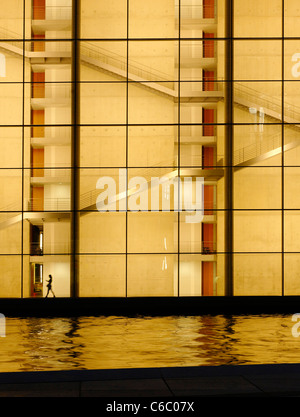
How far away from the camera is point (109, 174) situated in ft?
86.4

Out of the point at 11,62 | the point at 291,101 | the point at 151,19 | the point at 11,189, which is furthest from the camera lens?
the point at 151,19

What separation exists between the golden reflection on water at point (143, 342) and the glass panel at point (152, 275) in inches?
82.5

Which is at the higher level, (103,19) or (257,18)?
(257,18)

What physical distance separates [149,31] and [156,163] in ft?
18.0

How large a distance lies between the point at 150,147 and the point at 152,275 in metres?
5.21

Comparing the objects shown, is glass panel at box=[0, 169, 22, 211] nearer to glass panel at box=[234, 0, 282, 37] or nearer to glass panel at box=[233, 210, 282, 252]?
glass panel at box=[233, 210, 282, 252]

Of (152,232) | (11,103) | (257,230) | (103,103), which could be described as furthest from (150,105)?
(257,230)

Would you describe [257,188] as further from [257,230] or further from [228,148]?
[228,148]

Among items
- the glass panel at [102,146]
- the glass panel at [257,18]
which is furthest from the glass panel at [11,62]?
the glass panel at [257,18]

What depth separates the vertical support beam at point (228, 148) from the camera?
26297 millimetres

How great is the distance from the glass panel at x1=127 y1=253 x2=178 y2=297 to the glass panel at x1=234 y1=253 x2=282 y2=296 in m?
2.57

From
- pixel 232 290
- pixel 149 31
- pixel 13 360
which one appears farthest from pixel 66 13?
pixel 13 360

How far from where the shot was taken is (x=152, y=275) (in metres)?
26.2
